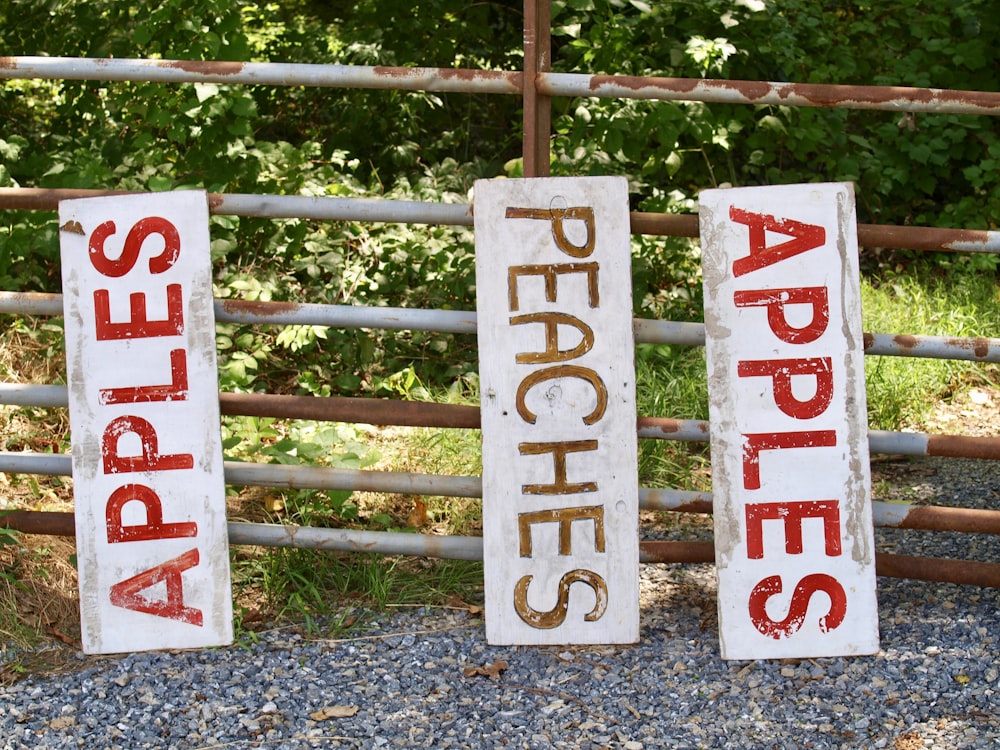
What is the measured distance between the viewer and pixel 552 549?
10.3 feet

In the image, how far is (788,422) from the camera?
3.07m

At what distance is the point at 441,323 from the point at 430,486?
18.7 inches

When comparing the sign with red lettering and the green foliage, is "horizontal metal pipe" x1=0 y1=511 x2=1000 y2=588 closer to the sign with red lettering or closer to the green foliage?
the sign with red lettering

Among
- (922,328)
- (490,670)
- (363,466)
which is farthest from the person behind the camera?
(922,328)

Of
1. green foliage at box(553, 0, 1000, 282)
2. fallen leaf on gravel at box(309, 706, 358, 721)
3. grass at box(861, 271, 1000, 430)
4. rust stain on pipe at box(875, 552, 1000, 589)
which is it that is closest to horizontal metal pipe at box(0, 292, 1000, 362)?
rust stain on pipe at box(875, 552, 1000, 589)

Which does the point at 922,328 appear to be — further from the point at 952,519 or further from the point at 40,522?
the point at 40,522

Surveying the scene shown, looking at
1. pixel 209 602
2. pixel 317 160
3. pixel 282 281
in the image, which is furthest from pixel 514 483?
pixel 317 160

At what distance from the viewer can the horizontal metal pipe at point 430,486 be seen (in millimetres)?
3248

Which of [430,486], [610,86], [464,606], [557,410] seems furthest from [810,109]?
[464,606]

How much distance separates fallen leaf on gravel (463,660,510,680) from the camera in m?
3.00

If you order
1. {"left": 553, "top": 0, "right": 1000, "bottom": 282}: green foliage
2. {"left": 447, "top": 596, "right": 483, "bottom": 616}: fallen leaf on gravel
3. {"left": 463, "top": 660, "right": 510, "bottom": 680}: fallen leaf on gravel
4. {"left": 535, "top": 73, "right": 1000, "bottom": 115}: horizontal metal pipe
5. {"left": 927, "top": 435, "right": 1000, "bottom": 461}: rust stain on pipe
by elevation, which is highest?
{"left": 553, "top": 0, "right": 1000, "bottom": 282}: green foliage

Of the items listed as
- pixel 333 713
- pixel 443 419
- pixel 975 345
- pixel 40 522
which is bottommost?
pixel 333 713

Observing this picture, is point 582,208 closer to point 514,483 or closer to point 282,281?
point 514,483

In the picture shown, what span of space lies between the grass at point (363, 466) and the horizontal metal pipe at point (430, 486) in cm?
23
